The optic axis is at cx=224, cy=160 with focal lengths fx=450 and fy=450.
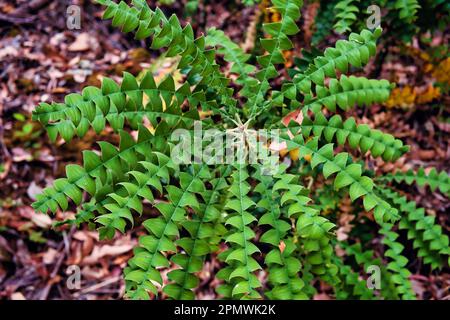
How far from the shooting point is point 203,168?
160cm

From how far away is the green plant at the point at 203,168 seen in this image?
1.44 m

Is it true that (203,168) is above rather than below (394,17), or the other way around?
below

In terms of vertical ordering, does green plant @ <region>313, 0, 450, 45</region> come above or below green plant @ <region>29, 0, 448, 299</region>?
above

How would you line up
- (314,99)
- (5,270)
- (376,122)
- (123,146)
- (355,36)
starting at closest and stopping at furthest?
(123,146)
(355,36)
(314,99)
(5,270)
(376,122)

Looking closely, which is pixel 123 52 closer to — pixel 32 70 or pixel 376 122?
pixel 32 70

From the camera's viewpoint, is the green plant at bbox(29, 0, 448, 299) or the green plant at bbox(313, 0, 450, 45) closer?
the green plant at bbox(29, 0, 448, 299)

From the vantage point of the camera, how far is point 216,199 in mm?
1698

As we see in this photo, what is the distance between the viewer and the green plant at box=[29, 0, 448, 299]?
1439mm

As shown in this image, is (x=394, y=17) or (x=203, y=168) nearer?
(x=203, y=168)

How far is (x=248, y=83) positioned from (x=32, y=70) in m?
2.05

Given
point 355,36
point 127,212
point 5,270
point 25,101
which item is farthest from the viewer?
point 25,101

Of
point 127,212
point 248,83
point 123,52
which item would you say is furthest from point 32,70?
point 127,212

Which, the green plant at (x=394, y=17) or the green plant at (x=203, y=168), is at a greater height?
the green plant at (x=394, y=17)

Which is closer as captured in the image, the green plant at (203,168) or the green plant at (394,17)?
the green plant at (203,168)
